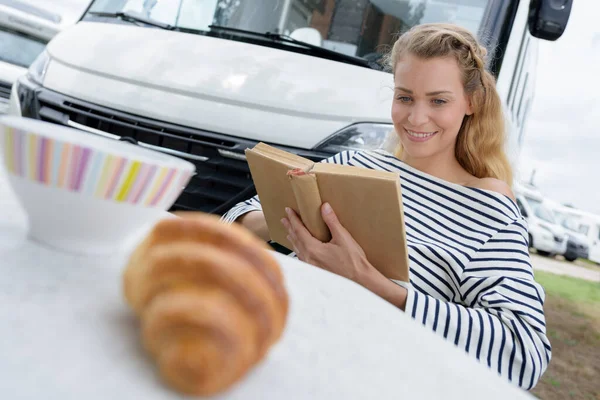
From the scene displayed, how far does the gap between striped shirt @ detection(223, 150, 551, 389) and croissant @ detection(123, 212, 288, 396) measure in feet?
2.65

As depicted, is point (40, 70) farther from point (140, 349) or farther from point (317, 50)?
point (140, 349)

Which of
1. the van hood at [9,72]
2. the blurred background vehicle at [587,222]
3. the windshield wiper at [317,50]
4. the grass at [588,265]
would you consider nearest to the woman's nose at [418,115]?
the windshield wiper at [317,50]

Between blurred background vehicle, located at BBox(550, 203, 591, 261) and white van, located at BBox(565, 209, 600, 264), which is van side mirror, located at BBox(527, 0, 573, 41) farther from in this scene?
white van, located at BBox(565, 209, 600, 264)

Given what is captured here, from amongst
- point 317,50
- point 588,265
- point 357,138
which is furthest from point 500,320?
point 588,265

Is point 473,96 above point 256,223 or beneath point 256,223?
above

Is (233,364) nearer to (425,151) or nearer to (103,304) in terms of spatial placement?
(103,304)

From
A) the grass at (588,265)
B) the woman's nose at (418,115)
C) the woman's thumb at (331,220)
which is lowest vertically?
the grass at (588,265)

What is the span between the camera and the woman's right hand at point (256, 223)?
1661 mm

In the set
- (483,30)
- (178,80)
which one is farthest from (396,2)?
(178,80)

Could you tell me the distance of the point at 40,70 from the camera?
2822 mm

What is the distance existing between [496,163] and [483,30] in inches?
42.5

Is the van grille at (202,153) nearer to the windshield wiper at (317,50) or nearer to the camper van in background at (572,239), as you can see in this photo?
the windshield wiper at (317,50)

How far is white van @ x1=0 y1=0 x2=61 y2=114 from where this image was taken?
5609 millimetres

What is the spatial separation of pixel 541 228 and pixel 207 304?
16.8 meters
